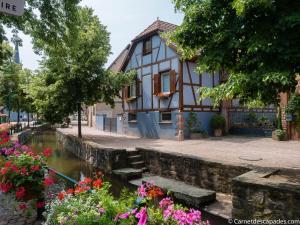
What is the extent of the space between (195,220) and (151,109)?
16.2 m

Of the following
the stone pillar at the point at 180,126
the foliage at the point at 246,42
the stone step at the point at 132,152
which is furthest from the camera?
the stone pillar at the point at 180,126

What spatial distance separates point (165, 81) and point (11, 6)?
1557 centimetres

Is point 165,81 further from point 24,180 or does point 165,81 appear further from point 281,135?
point 24,180

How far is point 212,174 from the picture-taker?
8203mm

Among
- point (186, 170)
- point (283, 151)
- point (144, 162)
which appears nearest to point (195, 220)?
point (186, 170)

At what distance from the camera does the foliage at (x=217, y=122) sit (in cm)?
1717

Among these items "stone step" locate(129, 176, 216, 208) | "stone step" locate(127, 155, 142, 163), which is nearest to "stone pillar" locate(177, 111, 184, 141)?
"stone step" locate(127, 155, 142, 163)

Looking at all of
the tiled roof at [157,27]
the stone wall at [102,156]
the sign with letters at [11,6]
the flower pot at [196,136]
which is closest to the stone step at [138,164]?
the stone wall at [102,156]

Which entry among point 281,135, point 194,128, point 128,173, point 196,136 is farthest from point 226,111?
point 128,173

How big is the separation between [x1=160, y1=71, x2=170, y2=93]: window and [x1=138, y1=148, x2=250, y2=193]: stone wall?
720cm

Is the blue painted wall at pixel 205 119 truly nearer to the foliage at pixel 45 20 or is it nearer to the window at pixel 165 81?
the window at pixel 165 81

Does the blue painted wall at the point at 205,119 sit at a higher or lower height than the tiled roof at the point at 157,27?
lower

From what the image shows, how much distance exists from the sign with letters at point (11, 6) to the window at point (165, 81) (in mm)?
15081

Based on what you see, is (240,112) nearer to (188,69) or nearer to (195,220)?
(188,69)
